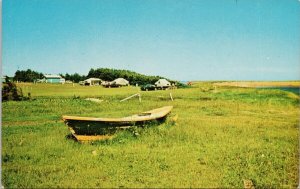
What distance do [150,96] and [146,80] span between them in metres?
0.71

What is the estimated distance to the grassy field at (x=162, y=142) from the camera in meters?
6.43

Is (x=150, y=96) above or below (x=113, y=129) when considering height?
above

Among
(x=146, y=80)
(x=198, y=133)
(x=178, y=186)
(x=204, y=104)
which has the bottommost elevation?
(x=178, y=186)

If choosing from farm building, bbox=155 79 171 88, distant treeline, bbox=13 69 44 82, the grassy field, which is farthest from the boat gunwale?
distant treeline, bbox=13 69 44 82

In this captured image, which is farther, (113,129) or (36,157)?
(113,129)

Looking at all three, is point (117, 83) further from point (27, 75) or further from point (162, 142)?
point (27, 75)

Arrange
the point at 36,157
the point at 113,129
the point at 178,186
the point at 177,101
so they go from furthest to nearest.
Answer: the point at 177,101, the point at 113,129, the point at 36,157, the point at 178,186

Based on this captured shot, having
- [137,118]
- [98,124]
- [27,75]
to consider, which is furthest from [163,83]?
[27,75]

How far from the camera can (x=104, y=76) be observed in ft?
27.8

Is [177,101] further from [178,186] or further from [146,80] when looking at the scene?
[178,186]

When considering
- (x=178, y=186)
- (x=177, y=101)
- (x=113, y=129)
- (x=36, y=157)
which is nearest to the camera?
(x=178, y=186)

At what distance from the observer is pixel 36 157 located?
6926mm

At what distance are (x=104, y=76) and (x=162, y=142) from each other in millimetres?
2164

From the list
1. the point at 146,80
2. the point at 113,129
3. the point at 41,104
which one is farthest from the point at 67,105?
the point at 146,80
